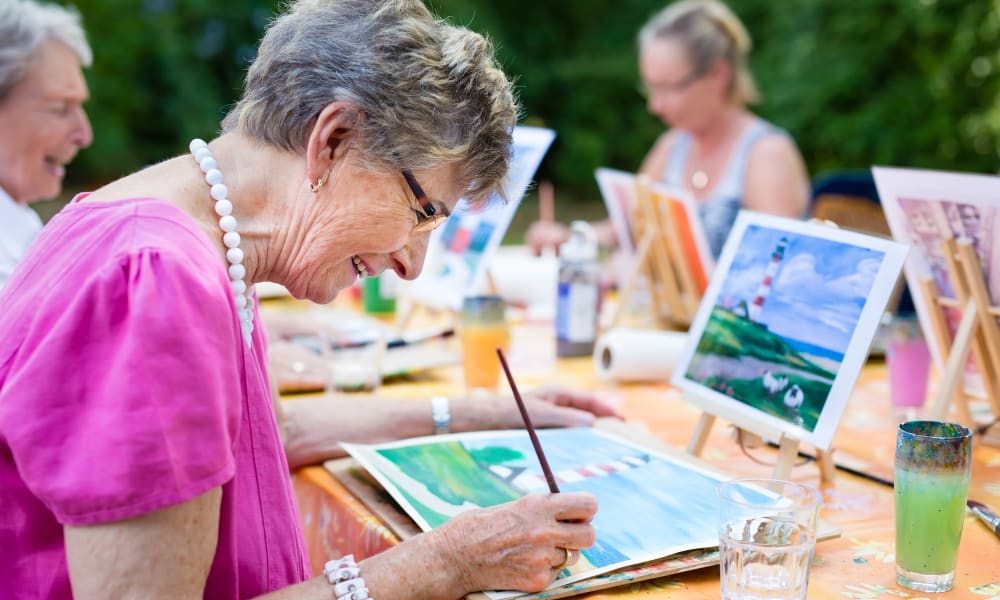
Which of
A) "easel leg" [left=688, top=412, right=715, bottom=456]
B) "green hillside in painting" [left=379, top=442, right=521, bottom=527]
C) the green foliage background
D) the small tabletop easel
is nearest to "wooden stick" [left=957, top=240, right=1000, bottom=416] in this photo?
"easel leg" [left=688, top=412, right=715, bottom=456]

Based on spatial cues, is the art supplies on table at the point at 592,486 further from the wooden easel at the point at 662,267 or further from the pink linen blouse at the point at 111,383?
the wooden easel at the point at 662,267

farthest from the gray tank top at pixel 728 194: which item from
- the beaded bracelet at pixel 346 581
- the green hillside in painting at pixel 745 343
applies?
Answer: the beaded bracelet at pixel 346 581

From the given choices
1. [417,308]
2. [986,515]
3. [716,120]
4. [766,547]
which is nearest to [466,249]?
[417,308]

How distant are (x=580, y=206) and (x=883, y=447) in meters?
8.03

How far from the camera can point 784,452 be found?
58.1 inches

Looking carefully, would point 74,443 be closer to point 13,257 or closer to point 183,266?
point 183,266

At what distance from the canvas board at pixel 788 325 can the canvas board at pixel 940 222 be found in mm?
208

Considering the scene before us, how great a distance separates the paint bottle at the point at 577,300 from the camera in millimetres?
2408

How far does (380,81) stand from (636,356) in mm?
1138

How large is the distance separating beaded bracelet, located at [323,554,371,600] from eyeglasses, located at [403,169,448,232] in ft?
1.47

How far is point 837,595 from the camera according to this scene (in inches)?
46.1

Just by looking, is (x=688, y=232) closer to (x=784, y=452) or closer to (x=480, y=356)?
(x=480, y=356)

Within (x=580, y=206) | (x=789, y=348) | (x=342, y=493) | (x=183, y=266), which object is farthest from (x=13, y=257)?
(x=580, y=206)

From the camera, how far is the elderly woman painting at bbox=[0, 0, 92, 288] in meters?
2.41
